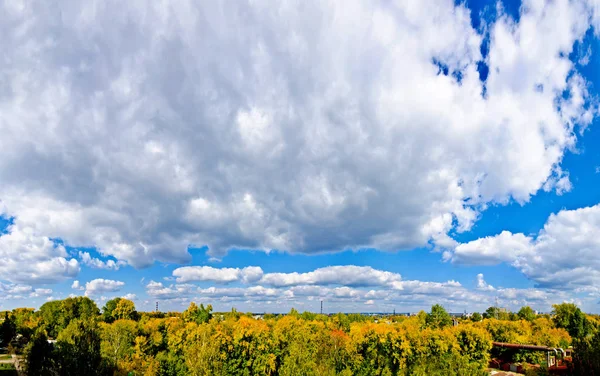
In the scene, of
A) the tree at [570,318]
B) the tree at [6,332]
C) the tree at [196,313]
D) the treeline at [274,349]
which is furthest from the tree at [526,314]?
the tree at [6,332]

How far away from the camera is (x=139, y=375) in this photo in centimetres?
5122

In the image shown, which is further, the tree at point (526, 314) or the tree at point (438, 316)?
the tree at point (526, 314)

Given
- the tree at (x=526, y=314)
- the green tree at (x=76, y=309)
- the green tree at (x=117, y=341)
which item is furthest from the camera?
the tree at (x=526, y=314)

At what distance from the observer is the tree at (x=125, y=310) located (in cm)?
10931

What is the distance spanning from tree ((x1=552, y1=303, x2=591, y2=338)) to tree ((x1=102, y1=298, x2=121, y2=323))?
12373 centimetres

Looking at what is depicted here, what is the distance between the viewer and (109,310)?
4456 inches

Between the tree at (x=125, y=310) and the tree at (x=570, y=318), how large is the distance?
388 feet

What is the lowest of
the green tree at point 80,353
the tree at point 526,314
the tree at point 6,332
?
the tree at point 6,332

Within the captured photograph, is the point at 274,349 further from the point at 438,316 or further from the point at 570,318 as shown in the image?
the point at 570,318

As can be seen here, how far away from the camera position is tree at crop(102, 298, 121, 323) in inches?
4355

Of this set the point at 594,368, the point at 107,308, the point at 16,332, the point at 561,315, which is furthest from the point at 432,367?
the point at 16,332

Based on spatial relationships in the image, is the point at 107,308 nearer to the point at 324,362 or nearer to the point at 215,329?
the point at 215,329

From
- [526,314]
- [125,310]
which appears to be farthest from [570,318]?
[125,310]

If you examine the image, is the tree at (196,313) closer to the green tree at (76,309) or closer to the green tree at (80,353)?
the green tree at (76,309)
